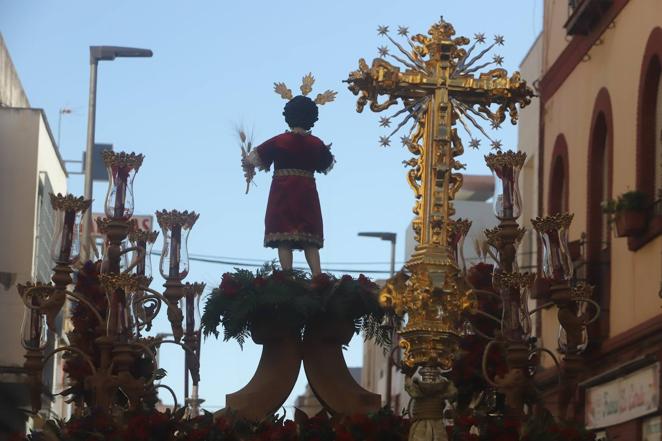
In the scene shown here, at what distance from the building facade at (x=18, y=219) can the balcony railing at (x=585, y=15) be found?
12818 mm

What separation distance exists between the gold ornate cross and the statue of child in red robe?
1.83 meters

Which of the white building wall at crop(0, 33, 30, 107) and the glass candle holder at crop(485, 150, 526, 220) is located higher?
the white building wall at crop(0, 33, 30, 107)

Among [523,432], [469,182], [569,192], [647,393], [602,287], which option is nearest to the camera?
[523,432]

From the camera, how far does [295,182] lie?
525 inches

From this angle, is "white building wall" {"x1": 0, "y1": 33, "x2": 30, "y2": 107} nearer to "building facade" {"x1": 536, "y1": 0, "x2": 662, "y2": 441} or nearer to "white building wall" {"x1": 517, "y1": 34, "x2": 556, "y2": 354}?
"white building wall" {"x1": 517, "y1": 34, "x2": 556, "y2": 354}

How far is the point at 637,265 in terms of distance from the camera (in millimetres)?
21141

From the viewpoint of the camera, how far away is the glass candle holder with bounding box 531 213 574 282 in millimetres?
13594

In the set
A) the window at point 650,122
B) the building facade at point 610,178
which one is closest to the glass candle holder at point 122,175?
the building facade at point 610,178

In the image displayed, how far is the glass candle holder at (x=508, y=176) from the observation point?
44.8 ft

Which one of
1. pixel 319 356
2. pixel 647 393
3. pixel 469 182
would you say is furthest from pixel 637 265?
pixel 469 182

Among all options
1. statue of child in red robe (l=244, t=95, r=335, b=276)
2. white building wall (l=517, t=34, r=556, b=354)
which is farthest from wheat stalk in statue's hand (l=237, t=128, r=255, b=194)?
white building wall (l=517, t=34, r=556, b=354)

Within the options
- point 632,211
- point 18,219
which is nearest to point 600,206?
point 632,211

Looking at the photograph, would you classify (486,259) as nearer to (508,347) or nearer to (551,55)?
(508,347)

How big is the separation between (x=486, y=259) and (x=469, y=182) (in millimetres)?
39590
